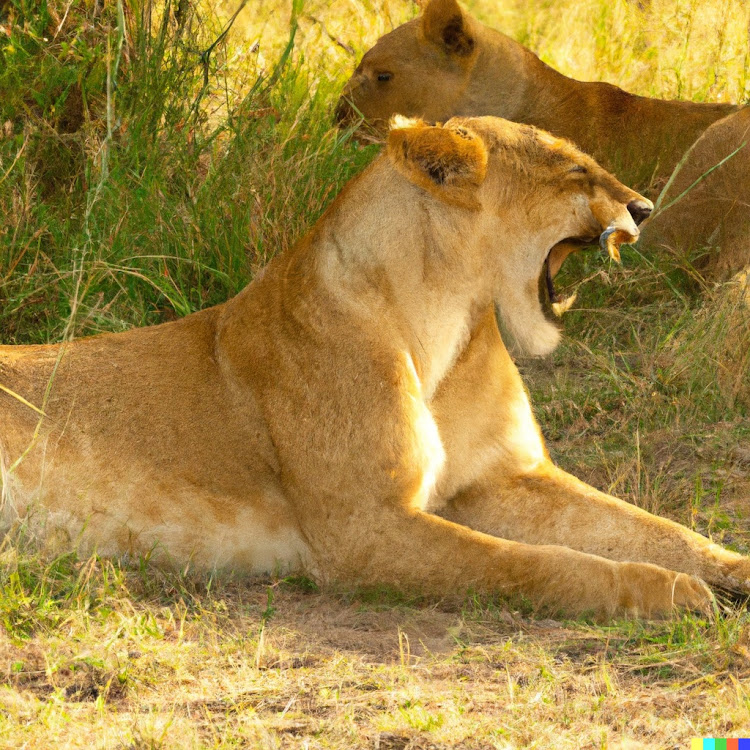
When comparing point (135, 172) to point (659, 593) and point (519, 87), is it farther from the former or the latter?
point (659, 593)

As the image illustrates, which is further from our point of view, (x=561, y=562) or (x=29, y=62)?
(x=29, y=62)

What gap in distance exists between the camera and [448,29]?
5875mm

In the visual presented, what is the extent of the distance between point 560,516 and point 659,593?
1.69 ft

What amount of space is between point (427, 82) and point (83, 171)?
77.7 inches

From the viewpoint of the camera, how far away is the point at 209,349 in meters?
3.08

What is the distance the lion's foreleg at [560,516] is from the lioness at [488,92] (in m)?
2.65

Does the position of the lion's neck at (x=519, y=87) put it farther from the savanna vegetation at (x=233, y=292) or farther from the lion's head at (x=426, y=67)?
the savanna vegetation at (x=233, y=292)

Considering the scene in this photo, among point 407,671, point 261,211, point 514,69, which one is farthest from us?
point 514,69

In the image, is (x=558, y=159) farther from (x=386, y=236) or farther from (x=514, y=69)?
(x=514, y=69)

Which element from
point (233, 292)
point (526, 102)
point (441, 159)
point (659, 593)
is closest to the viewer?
point (659, 593)

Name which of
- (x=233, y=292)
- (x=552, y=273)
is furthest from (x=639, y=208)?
(x=233, y=292)

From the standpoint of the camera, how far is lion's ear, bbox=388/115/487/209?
9.23 ft

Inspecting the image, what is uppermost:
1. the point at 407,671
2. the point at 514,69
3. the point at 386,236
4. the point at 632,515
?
the point at 514,69

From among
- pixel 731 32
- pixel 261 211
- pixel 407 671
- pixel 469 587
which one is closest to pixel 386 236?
pixel 469 587
